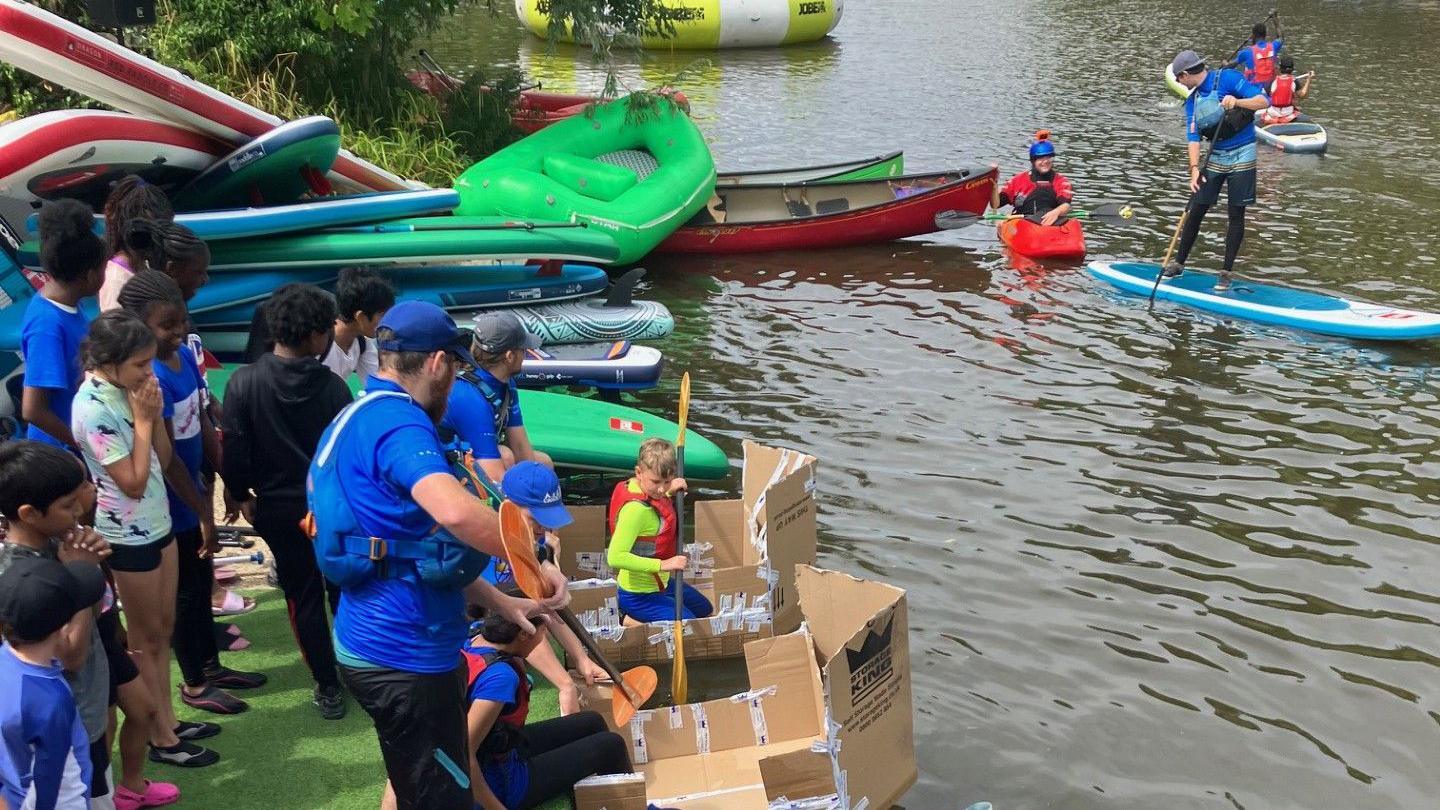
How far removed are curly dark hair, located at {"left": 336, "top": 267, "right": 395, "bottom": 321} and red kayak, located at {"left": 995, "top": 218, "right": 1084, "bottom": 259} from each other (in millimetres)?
9108

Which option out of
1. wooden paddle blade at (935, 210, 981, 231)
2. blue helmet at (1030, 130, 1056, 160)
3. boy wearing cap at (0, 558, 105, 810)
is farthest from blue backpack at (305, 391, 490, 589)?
blue helmet at (1030, 130, 1056, 160)

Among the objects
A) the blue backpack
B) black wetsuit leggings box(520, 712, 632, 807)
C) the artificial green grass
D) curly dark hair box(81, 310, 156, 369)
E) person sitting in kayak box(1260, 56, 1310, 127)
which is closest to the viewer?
the blue backpack

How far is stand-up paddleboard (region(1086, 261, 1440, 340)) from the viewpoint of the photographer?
996 cm

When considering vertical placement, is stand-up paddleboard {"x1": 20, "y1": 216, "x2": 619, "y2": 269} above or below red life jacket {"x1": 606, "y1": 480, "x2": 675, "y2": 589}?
above

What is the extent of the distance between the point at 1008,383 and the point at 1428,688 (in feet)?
13.9

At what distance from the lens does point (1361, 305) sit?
34.6 ft

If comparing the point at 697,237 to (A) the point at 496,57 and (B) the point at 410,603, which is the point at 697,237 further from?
(A) the point at 496,57

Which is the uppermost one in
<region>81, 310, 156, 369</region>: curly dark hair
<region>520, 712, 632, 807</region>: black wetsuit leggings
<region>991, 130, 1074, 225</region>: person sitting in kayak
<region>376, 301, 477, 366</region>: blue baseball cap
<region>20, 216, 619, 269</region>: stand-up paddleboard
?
<region>376, 301, 477, 366</region>: blue baseball cap

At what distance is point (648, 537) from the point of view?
18.2ft

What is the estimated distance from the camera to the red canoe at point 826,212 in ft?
43.3

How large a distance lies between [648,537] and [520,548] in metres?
2.39

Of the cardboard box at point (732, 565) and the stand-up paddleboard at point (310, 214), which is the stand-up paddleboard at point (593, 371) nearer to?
the stand-up paddleboard at point (310, 214)

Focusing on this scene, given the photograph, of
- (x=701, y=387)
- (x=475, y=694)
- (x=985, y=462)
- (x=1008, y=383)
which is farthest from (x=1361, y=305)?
(x=475, y=694)

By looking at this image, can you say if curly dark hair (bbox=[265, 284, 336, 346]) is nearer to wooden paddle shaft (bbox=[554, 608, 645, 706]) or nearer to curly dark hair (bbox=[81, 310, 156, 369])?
curly dark hair (bbox=[81, 310, 156, 369])
